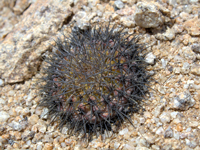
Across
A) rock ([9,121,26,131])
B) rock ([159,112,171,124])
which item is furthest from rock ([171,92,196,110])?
rock ([9,121,26,131])

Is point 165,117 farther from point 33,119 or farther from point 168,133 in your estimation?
point 33,119

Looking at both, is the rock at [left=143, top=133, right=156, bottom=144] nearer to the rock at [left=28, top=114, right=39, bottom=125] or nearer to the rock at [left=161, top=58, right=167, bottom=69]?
the rock at [left=161, top=58, right=167, bottom=69]

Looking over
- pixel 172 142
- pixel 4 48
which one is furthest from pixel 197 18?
pixel 4 48

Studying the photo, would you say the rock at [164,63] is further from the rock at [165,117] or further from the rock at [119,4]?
the rock at [119,4]

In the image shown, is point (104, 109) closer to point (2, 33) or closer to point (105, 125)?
point (105, 125)

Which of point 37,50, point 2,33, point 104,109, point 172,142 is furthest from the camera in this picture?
point 2,33

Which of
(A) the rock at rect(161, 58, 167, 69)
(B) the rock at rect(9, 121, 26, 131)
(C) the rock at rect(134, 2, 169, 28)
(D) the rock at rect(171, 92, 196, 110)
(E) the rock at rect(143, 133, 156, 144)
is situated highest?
(C) the rock at rect(134, 2, 169, 28)

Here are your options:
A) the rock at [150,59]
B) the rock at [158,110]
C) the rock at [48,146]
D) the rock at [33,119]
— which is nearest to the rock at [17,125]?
the rock at [33,119]
